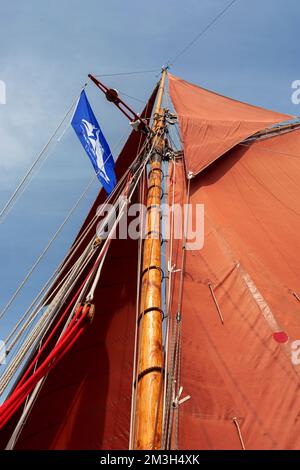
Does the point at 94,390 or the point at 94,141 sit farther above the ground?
the point at 94,141

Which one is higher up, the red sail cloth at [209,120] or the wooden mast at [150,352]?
the red sail cloth at [209,120]

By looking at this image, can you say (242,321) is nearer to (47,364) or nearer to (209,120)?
(47,364)

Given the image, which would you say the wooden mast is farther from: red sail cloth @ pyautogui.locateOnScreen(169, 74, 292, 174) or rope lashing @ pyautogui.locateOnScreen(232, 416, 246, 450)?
red sail cloth @ pyautogui.locateOnScreen(169, 74, 292, 174)

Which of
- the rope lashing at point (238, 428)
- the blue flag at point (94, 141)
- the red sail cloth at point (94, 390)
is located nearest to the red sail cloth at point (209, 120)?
the blue flag at point (94, 141)

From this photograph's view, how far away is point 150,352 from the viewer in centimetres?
323

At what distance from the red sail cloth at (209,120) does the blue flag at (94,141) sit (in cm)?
Answer: 249

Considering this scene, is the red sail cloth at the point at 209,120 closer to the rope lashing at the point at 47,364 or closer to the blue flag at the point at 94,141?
the blue flag at the point at 94,141

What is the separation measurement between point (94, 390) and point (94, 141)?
3.55 metres

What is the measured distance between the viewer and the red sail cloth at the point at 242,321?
327cm

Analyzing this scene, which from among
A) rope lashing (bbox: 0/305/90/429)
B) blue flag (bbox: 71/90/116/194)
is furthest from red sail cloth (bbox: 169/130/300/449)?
blue flag (bbox: 71/90/116/194)

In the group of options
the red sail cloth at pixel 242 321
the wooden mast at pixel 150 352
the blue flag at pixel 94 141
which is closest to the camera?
the wooden mast at pixel 150 352

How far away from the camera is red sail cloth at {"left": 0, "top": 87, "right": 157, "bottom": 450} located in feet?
11.6

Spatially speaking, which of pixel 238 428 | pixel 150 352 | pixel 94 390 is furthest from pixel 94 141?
pixel 238 428
